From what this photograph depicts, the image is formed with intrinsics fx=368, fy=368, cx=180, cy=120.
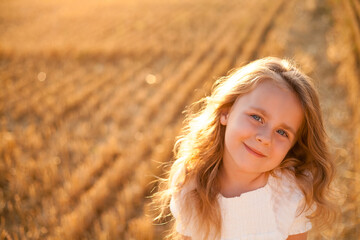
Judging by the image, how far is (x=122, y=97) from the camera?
5574 mm

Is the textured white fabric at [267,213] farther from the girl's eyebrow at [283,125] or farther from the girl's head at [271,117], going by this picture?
the girl's eyebrow at [283,125]

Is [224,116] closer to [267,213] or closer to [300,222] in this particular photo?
[267,213]

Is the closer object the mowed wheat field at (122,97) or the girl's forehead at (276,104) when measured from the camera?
the girl's forehead at (276,104)

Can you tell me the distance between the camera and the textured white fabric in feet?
5.26

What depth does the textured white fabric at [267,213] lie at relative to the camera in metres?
1.60

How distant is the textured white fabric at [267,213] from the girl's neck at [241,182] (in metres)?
0.04

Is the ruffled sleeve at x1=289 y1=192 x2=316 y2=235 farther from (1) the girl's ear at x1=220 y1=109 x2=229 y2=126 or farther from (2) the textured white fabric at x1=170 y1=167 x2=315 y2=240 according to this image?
(1) the girl's ear at x1=220 y1=109 x2=229 y2=126

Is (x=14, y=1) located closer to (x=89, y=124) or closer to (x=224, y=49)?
(x=224, y=49)

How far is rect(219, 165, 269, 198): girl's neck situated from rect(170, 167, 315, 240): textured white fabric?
37 millimetres

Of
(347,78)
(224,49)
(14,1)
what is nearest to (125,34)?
(224,49)

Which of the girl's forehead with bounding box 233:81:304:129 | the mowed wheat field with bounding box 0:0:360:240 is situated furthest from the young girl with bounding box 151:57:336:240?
the mowed wheat field with bounding box 0:0:360:240

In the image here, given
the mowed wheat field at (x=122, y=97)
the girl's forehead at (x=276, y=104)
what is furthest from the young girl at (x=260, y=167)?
the mowed wheat field at (x=122, y=97)

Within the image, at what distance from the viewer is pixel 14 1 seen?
665 inches

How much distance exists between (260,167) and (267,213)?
231mm
